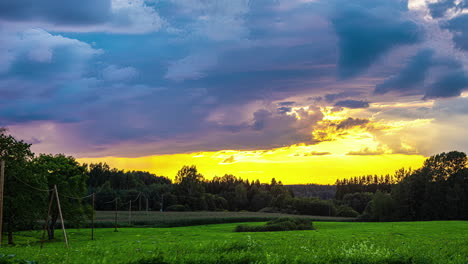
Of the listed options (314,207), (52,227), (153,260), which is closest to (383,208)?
(314,207)

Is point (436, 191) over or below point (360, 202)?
over

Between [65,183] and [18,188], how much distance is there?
13.1m

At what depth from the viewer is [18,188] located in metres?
50.7

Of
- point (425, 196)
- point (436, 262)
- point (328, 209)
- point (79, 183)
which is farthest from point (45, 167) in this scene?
point (328, 209)

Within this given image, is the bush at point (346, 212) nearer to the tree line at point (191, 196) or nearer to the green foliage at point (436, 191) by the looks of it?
the tree line at point (191, 196)

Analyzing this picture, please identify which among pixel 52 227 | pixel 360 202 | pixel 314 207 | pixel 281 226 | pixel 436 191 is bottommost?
pixel 314 207

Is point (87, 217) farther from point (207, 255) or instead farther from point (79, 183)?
point (207, 255)

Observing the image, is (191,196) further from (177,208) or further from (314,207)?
(314,207)

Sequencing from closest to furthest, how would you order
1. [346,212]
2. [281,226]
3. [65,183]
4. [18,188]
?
[18,188] < [65,183] < [281,226] < [346,212]

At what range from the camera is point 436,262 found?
17500mm

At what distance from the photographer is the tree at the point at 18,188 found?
49.8 meters

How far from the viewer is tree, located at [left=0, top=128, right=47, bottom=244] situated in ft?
163

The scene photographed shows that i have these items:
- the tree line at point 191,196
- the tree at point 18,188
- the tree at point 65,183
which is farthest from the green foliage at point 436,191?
the tree at point 18,188

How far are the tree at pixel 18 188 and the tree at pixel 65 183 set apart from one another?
8074mm
